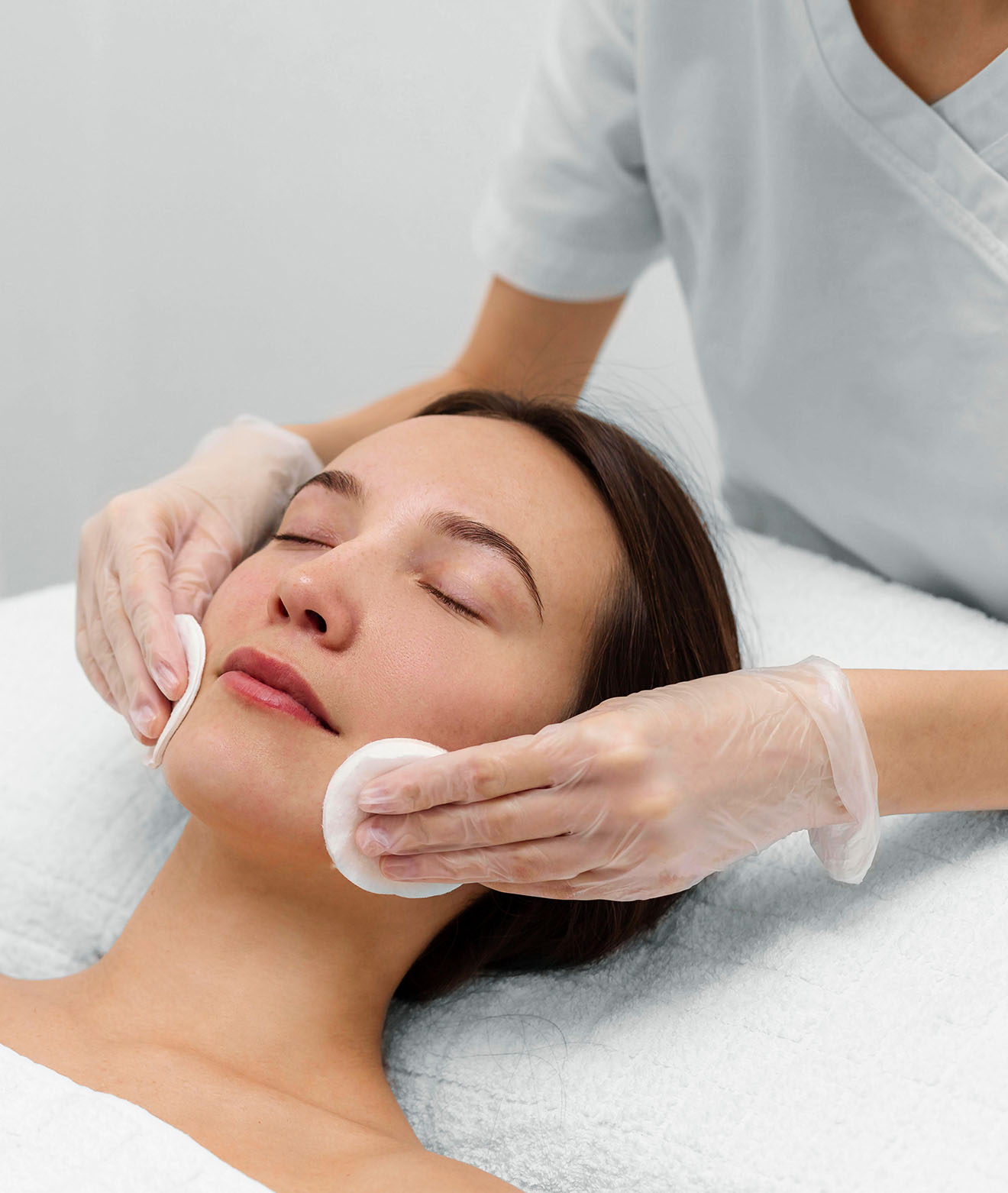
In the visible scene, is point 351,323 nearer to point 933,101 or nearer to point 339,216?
point 339,216

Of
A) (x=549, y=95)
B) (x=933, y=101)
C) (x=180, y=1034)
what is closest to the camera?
(x=180, y=1034)

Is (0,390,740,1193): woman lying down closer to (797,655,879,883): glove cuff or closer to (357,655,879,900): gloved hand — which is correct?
(357,655,879,900): gloved hand

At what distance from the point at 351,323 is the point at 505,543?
1457mm

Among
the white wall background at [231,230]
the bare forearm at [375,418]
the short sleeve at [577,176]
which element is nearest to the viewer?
the short sleeve at [577,176]

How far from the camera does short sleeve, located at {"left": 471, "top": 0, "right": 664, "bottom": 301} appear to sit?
148 cm

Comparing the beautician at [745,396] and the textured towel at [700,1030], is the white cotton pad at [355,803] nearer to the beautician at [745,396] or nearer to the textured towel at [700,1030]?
the beautician at [745,396]

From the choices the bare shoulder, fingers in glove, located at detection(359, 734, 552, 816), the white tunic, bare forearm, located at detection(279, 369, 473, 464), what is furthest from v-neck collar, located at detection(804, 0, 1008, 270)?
the bare shoulder

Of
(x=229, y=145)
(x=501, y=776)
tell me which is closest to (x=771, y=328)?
(x=501, y=776)

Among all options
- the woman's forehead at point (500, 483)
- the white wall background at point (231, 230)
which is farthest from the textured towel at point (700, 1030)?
the white wall background at point (231, 230)

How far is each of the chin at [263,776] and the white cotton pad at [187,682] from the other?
6 centimetres

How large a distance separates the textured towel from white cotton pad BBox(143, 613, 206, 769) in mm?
287

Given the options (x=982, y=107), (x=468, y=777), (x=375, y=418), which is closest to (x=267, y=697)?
(x=468, y=777)

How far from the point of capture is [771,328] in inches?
55.2

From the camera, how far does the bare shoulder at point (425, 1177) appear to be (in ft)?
3.10
